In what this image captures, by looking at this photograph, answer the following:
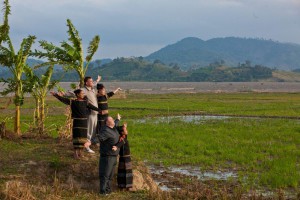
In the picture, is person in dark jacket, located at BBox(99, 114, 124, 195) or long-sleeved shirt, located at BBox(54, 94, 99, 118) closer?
person in dark jacket, located at BBox(99, 114, 124, 195)

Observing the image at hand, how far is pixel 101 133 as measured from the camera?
8.83 meters

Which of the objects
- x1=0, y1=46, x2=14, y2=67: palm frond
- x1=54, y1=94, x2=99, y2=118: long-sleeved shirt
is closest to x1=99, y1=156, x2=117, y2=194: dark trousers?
x1=54, y1=94, x2=99, y2=118: long-sleeved shirt

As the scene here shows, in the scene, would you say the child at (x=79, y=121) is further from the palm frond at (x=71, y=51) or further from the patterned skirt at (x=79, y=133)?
the palm frond at (x=71, y=51)

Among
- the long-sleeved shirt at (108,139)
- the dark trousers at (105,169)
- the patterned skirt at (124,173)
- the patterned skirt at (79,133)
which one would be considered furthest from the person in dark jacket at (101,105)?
the dark trousers at (105,169)

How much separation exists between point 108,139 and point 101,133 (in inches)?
8.4

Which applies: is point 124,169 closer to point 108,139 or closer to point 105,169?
point 105,169

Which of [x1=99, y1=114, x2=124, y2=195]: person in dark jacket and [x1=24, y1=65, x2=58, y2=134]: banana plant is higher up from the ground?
[x1=24, y1=65, x2=58, y2=134]: banana plant

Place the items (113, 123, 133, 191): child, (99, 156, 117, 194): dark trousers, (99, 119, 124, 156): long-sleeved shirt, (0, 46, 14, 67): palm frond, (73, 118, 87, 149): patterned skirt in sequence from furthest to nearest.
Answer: (0, 46, 14, 67): palm frond → (73, 118, 87, 149): patterned skirt → (113, 123, 133, 191): child → (99, 156, 117, 194): dark trousers → (99, 119, 124, 156): long-sleeved shirt

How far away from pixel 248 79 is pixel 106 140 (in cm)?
17400

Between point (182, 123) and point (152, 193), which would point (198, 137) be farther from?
point (152, 193)

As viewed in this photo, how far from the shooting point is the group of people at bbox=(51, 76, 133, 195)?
8.96 meters

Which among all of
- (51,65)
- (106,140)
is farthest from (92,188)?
(51,65)

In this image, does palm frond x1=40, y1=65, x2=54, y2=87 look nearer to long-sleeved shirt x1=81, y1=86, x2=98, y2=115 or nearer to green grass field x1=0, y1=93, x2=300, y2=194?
green grass field x1=0, y1=93, x2=300, y2=194

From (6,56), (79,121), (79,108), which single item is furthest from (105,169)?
(6,56)
